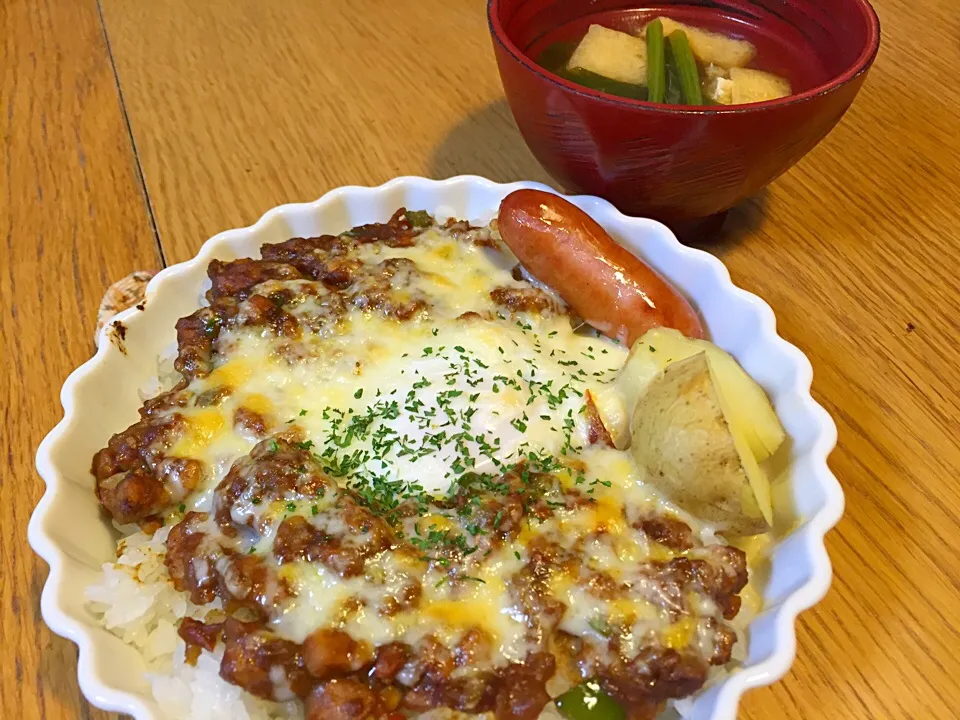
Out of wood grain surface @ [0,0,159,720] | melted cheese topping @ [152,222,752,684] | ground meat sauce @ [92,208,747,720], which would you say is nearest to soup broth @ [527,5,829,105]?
melted cheese topping @ [152,222,752,684]

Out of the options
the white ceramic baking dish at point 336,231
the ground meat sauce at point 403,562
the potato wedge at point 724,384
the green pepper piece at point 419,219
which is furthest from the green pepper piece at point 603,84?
the ground meat sauce at point 403,562

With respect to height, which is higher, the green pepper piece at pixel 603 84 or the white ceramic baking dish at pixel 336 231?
the green pepper piece at pixel 603 84

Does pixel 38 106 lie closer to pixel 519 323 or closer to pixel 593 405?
pixel 519 323

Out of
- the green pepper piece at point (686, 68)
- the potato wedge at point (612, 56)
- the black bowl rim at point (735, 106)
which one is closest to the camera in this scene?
the black bowl rim at point (735, 106)

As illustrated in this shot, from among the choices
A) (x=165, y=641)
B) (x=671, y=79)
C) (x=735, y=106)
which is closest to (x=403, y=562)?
(x=165, y=641)

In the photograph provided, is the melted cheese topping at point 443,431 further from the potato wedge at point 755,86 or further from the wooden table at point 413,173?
the potato wedge at point 755,86

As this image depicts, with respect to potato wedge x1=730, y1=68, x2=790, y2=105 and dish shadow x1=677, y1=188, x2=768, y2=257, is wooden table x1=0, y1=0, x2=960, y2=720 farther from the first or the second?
potato wedge x1=730, y1=68, x2=790, y2=105
